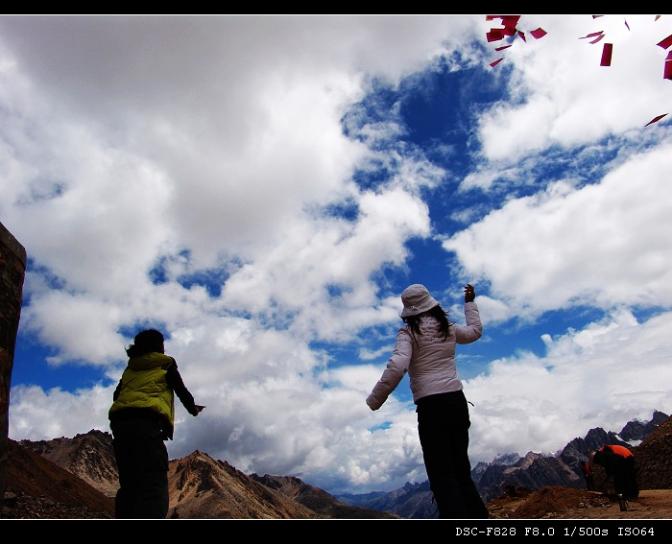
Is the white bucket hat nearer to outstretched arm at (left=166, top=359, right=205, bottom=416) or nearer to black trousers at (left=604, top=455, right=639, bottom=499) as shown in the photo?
outstretched arm at (left=166, top=359, right=205, bottom=416)

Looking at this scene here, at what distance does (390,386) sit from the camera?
13.5 ft

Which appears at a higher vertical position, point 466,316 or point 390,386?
point 466,316

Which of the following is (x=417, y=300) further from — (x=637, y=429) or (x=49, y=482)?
(x=637, y=429)

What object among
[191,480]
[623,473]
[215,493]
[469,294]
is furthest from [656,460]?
[191,480]

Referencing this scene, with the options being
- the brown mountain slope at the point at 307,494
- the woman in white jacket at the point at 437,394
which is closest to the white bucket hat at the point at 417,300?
the woman in white jacket at the point at 437,394

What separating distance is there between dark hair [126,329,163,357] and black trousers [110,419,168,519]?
66 cm

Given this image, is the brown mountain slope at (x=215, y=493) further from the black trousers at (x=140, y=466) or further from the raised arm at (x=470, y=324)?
the raised arm at (x=470, y=324)

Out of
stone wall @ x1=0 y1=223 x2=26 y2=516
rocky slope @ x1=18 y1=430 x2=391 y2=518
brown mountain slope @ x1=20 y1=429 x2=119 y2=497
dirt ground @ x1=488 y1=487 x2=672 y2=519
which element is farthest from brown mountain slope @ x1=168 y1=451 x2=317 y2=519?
stone wall @ x1=0 y1=223 x2=26 y2=516

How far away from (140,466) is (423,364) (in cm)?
255
